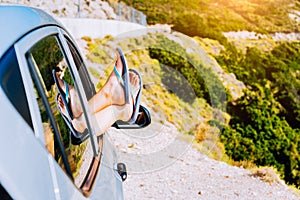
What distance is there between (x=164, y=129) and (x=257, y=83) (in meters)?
7.51

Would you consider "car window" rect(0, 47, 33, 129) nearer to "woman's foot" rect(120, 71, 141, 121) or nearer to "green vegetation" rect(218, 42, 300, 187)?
"woman's foot" rect(120, 71, 141, 121)

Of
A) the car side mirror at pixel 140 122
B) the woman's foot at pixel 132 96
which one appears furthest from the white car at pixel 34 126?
the car side mirror at pixel 140 122

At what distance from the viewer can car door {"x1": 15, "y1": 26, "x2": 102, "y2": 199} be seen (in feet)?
2.92

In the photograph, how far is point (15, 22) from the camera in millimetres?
976

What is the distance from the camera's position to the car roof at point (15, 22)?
89 cm

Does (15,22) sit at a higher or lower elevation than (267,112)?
higher

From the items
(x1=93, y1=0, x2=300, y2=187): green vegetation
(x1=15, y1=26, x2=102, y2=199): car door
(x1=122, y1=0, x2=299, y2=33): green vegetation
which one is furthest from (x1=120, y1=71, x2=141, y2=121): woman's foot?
(x1=122, y1=0, x2=299, y2=33): green vegetation

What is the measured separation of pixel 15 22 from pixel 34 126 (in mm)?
220

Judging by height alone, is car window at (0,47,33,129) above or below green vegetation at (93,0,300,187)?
above

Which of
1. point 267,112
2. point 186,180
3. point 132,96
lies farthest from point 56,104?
point 267,112

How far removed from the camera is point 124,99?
4.81 feet

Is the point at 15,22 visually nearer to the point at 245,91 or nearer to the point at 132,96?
the point at 132,96

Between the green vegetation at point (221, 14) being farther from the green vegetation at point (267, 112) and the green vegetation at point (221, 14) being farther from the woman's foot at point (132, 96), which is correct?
the woman's foot at point (132, 96)

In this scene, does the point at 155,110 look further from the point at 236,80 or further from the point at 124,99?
the point at 124,99
